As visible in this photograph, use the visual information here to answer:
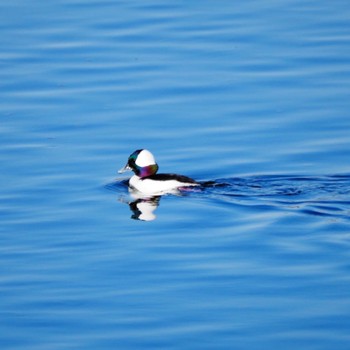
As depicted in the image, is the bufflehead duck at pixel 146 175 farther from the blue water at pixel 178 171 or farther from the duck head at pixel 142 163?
the blue water at pixel 178 171

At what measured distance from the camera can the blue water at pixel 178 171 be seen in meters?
10.1

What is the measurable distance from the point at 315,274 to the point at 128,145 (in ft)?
18.7

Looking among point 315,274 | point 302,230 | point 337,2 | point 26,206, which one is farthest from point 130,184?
point 337,2

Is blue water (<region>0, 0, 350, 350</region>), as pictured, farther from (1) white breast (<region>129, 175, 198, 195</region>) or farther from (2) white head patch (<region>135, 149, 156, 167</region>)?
(2) white head patch (<region>135, 149, 156, 167</region>)

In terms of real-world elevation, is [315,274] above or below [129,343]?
above

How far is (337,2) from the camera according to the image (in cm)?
2291

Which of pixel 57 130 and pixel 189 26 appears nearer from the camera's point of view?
pixel 57 130

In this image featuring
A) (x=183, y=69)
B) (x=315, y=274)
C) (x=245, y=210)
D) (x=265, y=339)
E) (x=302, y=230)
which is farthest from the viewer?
(x=183, y=69)

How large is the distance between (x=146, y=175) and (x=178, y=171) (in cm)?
42

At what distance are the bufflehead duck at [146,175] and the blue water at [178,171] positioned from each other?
24cm

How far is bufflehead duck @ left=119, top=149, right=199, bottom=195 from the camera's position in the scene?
1479 centimetres

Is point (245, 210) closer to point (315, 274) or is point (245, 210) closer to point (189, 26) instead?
point (315, 274)

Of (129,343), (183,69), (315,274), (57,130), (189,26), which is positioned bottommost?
(129,343)

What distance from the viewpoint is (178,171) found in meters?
15.3
